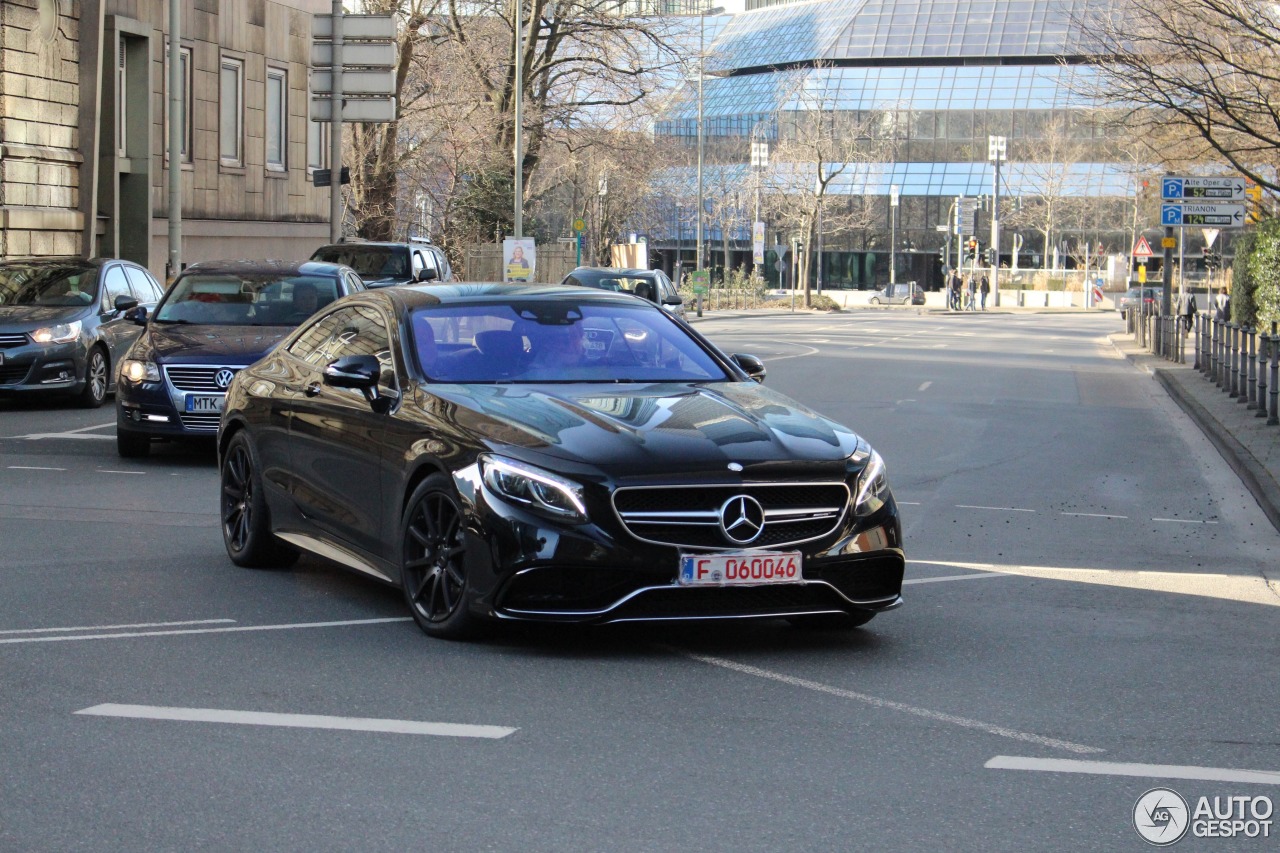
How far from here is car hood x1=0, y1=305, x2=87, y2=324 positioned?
1922 cm

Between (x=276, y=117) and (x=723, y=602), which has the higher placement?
(x=276, y=117)

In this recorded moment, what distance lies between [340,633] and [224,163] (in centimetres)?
3116

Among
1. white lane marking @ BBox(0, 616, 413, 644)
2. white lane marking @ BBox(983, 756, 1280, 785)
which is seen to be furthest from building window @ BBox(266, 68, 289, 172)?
white lane marking @ BBox(983, 756, 1280, 785)

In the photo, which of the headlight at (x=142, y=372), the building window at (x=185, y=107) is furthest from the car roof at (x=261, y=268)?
the building window at (x=185, y=107)

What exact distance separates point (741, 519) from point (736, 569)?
0.63 ft

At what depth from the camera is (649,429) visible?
23.9 feet

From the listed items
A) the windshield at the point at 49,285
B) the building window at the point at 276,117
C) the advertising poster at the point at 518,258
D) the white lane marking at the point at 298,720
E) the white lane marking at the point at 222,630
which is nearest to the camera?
the white lane marking at the point at 298,720

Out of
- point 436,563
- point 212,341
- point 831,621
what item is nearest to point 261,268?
point 212,341

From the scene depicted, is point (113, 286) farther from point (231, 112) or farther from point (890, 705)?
point (231, 112)

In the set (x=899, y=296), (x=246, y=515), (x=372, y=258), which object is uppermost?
(x=372, y=258)

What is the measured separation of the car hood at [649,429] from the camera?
23.1ft

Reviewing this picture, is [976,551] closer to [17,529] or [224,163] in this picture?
[17,529]

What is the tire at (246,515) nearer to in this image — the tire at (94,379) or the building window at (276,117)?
the tire at (94,379)

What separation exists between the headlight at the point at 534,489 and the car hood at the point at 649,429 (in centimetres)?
7
